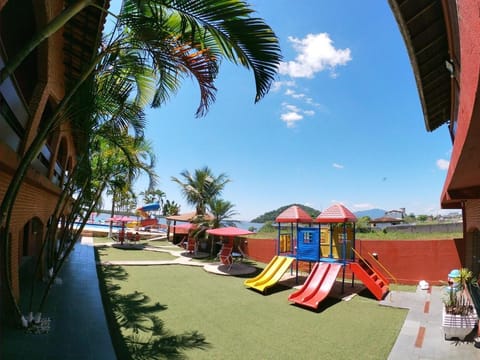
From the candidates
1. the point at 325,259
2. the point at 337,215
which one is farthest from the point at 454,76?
the point at 325,259

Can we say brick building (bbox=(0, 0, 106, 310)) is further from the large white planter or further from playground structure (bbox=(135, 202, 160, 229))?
playground structure (bbox=(135, 202, 160, 229))

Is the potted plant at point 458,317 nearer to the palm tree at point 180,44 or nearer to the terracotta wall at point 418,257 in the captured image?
the terracotta wall at point 418,257

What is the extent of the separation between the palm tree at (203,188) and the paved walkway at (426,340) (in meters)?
14.4

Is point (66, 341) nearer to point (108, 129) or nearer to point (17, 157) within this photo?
point (17, 157)

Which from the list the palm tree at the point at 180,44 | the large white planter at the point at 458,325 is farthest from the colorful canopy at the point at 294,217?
the palm tree at the point at 180,44

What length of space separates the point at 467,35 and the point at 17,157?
5.55m

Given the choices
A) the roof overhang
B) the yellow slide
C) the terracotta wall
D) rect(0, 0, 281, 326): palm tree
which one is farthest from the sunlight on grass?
the roof overhang

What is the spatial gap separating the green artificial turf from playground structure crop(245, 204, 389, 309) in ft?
1.32

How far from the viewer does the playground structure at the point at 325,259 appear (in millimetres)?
8969

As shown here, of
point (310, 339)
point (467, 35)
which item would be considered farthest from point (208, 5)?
point (310, 339)

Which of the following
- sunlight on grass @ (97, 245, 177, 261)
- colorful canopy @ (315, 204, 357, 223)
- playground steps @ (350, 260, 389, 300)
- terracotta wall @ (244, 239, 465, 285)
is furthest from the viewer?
sunlight on grass @ (97, 245, 177, 261)

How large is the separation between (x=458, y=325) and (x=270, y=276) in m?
5.85

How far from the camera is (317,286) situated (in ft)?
29.6

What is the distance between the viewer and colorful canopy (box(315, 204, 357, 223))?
10234mm
